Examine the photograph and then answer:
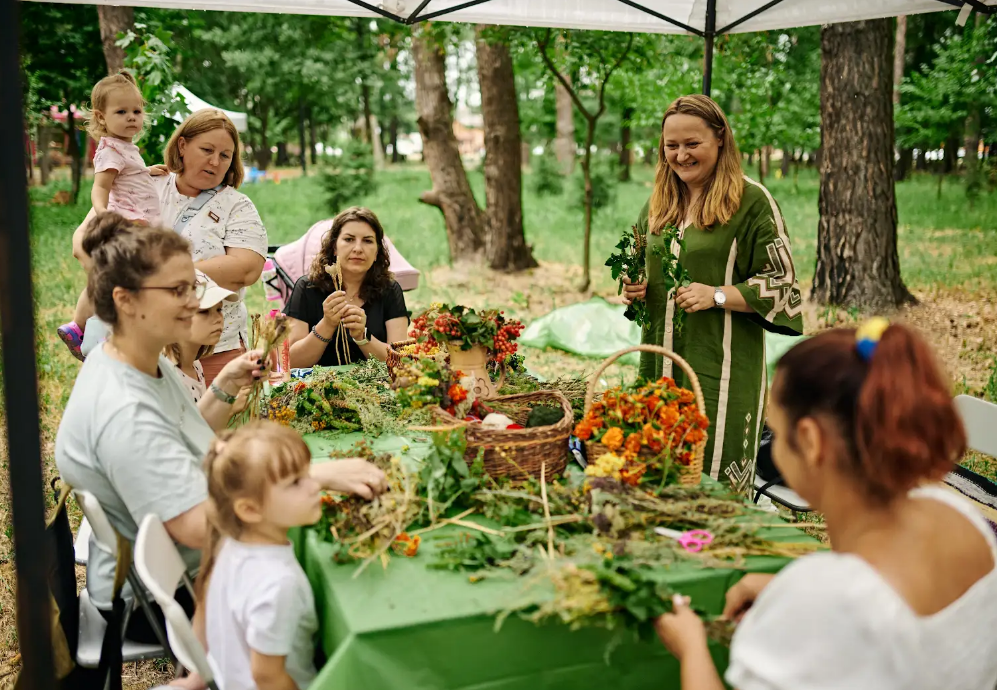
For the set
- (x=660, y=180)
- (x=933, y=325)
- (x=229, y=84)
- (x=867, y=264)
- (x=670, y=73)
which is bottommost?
(x=933, y=325)

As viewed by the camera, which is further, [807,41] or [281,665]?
[807,41]

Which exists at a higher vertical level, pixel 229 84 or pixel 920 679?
pixel 229 84

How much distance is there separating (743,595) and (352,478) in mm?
956

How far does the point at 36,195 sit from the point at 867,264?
19152mm

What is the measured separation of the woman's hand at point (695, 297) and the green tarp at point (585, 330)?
4.17 metres

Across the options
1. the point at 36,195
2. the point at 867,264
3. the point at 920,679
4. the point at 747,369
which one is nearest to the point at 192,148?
the point at 747,369

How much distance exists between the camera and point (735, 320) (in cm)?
325

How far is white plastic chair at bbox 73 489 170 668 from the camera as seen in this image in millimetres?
2107

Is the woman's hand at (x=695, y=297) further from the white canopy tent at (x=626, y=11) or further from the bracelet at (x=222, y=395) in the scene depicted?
the white canopy tent at (x=626, y=11)

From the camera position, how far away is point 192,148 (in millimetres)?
3645

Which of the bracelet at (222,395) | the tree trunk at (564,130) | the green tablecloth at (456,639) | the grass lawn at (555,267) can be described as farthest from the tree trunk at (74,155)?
the green tablecloth at (456,639)

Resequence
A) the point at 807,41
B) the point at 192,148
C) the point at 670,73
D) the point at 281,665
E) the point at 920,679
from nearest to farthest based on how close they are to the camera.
Answer: the point at 920,679 < the point at 281,665 < the point at 192,148 < the point at 670,73 < the point at 807,41

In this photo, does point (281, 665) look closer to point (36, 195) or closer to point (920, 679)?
point (920, 679)

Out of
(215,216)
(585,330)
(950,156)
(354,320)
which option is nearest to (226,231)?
(215,216)
